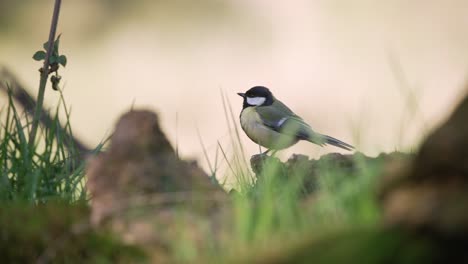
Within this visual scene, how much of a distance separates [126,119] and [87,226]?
0.40 meters

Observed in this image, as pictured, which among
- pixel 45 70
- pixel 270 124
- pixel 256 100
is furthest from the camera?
pixel 256 100

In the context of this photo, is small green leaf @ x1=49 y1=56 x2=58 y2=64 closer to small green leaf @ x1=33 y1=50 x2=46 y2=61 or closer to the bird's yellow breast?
small green leaf @ x1=33 y1=50 x2=46 y2=61

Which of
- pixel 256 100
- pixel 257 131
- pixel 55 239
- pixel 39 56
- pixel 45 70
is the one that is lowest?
pixel 55 239

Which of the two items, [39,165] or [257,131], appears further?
[257,131]

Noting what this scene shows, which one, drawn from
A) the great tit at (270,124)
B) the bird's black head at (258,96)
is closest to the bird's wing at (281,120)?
the great tit at (270,124)

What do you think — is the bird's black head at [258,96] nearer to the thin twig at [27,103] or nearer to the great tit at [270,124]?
the great tit at [270,124]

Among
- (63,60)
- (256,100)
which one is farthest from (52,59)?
(256,100)

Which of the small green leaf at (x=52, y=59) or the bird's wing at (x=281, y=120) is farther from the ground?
the small green leaf at (x=52, y=59)

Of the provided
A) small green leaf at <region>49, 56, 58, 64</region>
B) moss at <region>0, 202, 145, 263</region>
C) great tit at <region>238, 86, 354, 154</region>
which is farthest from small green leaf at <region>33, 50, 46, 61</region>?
great tit at <region>238, 86, 354, 154</region>

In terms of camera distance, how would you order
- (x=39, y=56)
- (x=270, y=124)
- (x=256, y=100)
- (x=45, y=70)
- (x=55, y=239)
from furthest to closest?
(x=256, y=100), (x=270, y=124), (x=39, y=56), (x=45, y=70), (x=55, y=239)

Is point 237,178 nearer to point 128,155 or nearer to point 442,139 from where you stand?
point 128,155

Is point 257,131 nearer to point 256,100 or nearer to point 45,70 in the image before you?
point 256,100

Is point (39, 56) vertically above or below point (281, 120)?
above

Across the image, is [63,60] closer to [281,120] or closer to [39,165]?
[39,165]
